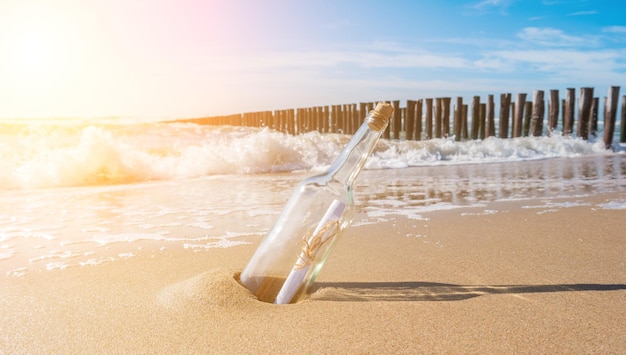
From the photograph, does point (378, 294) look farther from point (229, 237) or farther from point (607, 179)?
point (607, 179)

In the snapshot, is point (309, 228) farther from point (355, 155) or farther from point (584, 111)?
point (584, 111)

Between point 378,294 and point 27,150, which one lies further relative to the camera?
point 27,150

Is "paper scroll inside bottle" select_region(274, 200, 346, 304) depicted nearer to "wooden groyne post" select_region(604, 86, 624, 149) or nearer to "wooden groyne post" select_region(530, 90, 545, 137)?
"wooden groyne post" select_region(604, 86, 624, 149)

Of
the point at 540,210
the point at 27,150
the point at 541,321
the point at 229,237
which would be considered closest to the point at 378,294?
the point at 541,321

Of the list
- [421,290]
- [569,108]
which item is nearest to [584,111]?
[569,108]

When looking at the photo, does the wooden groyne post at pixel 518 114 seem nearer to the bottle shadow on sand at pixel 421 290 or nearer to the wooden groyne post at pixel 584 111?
the wooden groyne post at pixel 584 111

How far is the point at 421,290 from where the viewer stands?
186 cm

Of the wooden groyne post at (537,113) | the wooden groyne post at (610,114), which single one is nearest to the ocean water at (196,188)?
the wooden groyne post at (610,114)

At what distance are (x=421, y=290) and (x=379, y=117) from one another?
26.6 inches

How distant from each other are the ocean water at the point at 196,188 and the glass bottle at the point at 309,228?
3.81 ft

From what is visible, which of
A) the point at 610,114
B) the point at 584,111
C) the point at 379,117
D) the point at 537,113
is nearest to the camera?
the point at 379,117

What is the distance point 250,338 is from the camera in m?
1.44

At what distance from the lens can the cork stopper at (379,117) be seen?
1.52m

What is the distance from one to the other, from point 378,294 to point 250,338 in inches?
21.5
